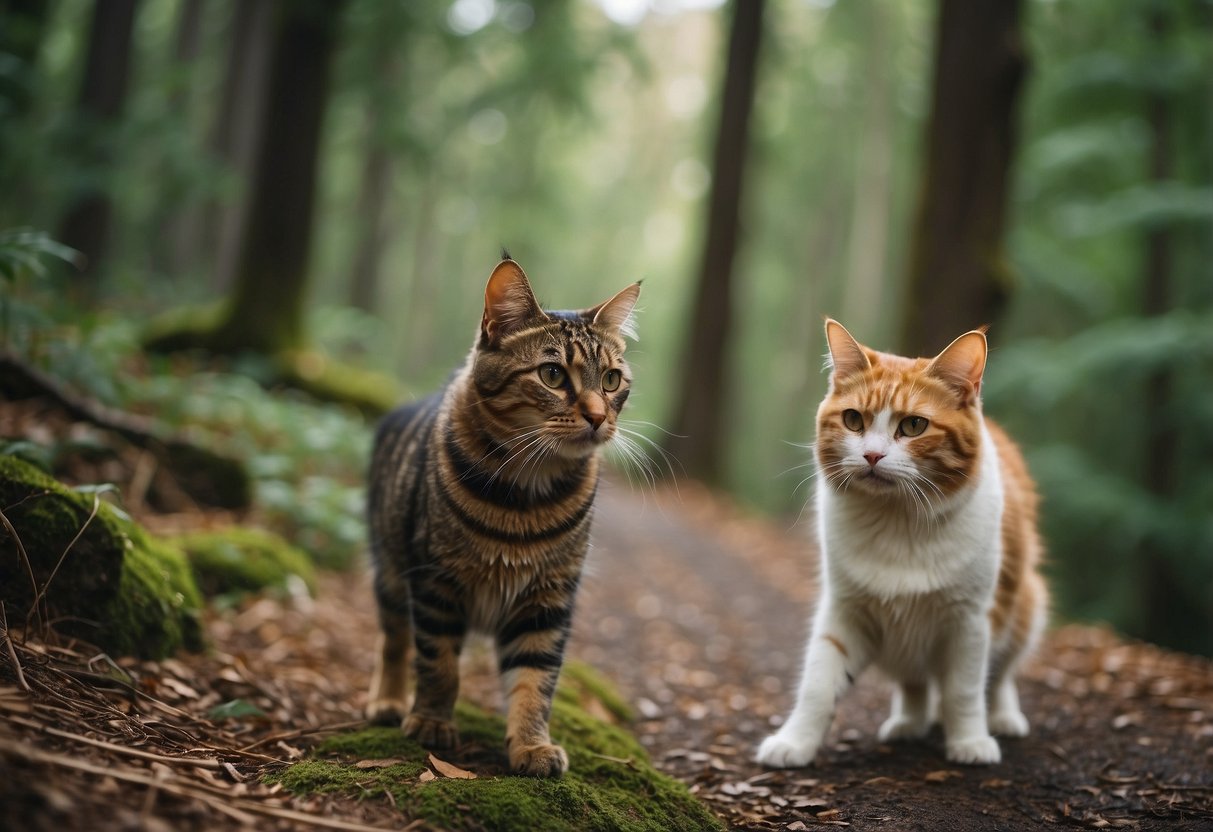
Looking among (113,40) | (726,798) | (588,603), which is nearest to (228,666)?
(726,798)

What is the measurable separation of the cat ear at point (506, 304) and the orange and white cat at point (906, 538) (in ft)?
3.56

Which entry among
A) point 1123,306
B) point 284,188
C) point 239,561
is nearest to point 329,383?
point 284,188

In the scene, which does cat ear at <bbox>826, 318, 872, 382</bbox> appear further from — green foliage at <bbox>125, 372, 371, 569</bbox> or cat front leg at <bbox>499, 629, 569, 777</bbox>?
green foliage at <bbox>125, 372, 371, 569</bbox>

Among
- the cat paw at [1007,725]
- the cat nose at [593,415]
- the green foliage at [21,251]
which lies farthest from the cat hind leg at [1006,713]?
the green foliage at [21,251]

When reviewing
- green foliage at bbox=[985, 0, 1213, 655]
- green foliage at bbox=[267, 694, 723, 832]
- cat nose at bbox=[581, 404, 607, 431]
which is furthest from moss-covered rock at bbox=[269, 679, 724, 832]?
green foliage at bbox=[985, 0, 1213, 655]

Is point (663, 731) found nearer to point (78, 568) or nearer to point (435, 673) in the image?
point (435, 673)

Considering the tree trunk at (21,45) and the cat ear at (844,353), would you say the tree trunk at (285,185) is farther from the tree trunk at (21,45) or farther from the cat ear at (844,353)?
the cat ear at (844,353)

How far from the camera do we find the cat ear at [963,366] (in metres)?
2.82

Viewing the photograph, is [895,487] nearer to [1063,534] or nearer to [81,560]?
[81,560]

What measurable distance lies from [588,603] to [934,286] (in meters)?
3.46

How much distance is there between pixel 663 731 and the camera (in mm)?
3734

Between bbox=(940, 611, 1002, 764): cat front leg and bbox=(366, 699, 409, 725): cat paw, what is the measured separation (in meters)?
1.93

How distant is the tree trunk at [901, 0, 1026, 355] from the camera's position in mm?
6281

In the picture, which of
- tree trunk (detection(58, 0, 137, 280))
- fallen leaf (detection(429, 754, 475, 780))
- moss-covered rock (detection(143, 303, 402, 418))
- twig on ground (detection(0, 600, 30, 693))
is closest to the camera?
twig on ground (detection(0, 600, 30, 693))
